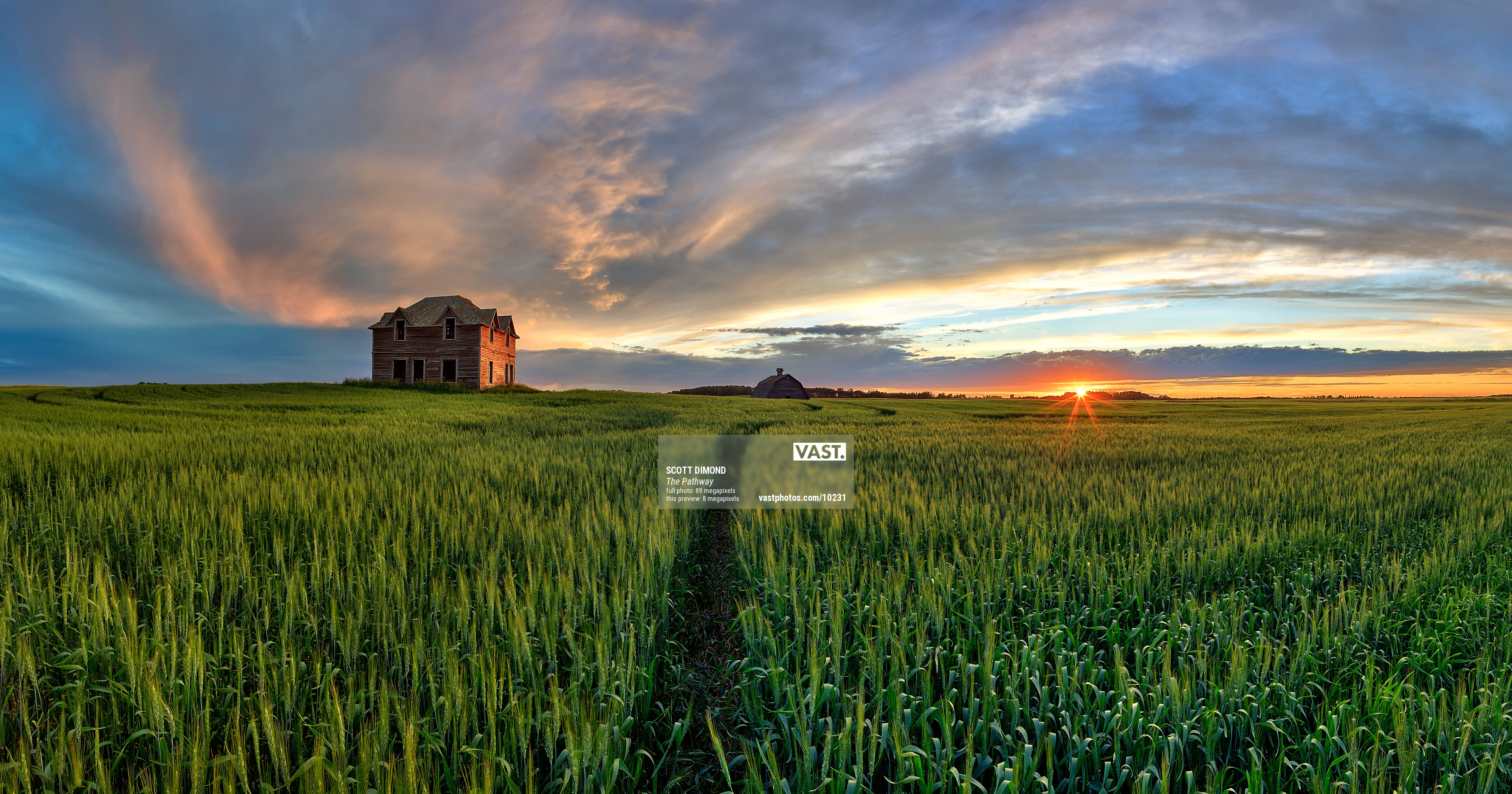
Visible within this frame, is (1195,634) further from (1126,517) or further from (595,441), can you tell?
(595,441)

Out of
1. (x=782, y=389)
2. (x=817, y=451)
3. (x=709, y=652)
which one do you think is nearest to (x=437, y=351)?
(x=782, y=389)

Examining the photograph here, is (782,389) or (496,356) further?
(782,389)

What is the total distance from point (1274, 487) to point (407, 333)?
2004 inches

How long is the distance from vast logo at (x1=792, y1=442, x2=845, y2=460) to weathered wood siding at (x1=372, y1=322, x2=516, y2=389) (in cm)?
3974

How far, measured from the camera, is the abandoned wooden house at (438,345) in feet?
142

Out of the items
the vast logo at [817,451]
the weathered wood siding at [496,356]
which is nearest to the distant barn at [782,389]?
the weathered wood siding at [496,356]

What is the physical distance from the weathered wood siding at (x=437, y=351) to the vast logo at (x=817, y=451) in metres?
39.7

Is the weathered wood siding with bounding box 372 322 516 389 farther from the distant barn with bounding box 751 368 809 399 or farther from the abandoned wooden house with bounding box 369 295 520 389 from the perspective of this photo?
the distant barn with bounding box 751 368 809 399

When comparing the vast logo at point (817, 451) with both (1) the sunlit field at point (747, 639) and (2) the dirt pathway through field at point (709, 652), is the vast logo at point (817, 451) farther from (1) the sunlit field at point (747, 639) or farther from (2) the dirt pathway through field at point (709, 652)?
(2) the dirt pathway through field at point (709, 652)

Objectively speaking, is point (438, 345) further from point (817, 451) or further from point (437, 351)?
point (817, 451)

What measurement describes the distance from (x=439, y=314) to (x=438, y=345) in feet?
8.63

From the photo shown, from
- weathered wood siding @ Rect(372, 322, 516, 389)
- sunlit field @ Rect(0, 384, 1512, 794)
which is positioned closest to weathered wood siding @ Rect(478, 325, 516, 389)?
weathered wood siding @ Rect(372, 322, 516, 389)

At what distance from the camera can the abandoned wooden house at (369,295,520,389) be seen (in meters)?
43.4

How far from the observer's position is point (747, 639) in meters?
3.45
